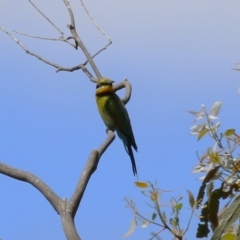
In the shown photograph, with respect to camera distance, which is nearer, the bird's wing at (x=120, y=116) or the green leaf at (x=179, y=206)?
the green leaf at (x=179, y=206)

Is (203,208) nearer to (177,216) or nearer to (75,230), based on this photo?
(177,216)

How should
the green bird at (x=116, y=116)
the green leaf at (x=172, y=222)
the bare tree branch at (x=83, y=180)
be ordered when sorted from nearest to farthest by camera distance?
the green leaf at (x=172, y=222), the bare tree branch at (x=83, y=180), the green bird at (x=116, y=116)

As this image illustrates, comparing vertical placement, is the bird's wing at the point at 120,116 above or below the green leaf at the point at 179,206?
above

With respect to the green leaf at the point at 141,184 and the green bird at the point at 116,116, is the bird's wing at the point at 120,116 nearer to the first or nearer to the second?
the green bird at the point at 116,116

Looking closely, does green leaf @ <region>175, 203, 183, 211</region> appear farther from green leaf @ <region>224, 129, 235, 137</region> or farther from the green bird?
the green bird

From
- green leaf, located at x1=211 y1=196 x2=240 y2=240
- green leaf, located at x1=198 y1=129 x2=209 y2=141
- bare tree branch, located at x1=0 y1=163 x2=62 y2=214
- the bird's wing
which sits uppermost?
the bird's wing

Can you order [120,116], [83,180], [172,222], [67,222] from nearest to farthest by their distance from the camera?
[172,222] → [67,222] → [83,180] → [120,116]

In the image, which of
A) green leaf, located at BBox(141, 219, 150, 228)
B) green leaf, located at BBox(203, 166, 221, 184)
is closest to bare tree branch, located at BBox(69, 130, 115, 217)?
green leaf, located at BBox(141, 219, 150, 228)

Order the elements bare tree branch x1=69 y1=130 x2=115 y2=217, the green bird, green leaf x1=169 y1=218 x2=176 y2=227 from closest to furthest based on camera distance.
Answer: green leaf x1=169 y1=218 x2=176 y2=227
bare tree branch x1=69 y1=130 x2=115 y2=217
the green bird

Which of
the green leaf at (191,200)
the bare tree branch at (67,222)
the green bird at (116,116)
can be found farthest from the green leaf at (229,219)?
the green bird at (116,116)

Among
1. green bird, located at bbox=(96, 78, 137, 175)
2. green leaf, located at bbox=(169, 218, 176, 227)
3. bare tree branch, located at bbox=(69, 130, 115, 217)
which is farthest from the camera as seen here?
green bird, located at bbox=(96, 78, 137, 175)

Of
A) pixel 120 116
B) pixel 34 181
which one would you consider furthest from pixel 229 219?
pixel 120 116

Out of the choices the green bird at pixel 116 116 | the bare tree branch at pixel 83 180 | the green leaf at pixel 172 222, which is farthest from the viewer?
the green bird at pixel 116 116

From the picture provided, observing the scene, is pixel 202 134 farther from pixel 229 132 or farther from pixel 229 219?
pixel 229 219
